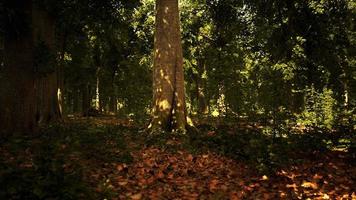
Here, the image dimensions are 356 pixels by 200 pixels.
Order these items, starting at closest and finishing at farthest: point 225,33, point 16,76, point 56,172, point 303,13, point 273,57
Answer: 1. point 56,172
2. point 16,76
3. point 303,13
4. point 273,57
5. point 225,33

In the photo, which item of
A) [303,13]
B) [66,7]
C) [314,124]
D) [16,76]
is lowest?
[314,124]

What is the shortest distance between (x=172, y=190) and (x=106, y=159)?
7.12 feet

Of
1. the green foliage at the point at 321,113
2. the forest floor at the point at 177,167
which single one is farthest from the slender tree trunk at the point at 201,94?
the forest floor at the point at 177,167

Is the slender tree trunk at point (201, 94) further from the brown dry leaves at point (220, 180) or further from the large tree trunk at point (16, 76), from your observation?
the brown dry leaves at point (220, 180)

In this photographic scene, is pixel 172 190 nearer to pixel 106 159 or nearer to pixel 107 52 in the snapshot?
pixel 106 159

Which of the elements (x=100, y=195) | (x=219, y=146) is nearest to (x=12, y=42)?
(x=100, y=195)

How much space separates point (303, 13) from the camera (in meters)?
18.1

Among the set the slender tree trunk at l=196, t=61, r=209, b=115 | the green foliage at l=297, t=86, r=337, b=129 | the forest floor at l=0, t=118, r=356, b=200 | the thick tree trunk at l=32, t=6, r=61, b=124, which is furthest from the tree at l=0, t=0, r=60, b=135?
the slender tree trunk at l=196, t=61, r=209, b=115

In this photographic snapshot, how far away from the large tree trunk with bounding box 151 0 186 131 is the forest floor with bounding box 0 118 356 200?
3.66 ft

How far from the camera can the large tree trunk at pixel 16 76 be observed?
995 centimetres

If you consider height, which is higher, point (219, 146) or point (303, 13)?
point (303, 13)

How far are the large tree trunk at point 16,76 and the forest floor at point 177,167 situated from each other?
71 cm

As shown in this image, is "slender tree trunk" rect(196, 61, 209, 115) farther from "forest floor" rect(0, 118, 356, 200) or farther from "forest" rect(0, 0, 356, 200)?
"forest floor" rect(0, 118, 356, 200)

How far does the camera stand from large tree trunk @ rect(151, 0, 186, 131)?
492 inches
